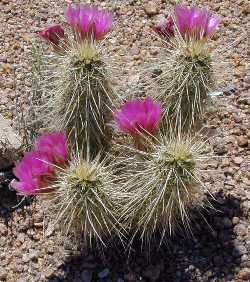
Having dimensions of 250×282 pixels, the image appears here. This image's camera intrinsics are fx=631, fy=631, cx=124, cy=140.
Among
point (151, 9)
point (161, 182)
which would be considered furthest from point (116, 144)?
point (151, 9)

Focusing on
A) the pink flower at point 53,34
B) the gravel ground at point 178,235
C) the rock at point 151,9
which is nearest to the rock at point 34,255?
the gravel ground at point 178,235

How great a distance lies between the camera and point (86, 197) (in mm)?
1910

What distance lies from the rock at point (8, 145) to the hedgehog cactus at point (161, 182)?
58 cm

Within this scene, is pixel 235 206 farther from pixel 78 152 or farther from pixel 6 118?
pixel 6 118

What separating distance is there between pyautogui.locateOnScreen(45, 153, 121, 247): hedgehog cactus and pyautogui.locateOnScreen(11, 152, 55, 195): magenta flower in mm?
37

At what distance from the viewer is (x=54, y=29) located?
7.57ft

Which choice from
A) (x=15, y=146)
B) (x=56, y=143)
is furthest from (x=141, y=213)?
(x=15, y=146)

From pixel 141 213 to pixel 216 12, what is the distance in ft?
4.99

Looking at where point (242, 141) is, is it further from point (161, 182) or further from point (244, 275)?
point (161, 182)

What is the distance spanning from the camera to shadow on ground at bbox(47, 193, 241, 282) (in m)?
2.19

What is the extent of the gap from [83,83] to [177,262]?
2.34 ft

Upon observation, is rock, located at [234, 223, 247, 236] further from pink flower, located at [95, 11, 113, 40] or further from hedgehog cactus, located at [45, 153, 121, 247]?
pink flower, located at [95, 11, 113, 40]

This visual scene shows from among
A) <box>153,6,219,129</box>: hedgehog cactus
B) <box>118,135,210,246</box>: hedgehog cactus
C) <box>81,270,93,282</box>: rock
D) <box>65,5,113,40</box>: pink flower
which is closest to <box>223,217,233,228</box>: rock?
<box>118,135,210,246</box>: hedgehog cactus

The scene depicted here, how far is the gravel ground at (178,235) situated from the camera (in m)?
2.21
